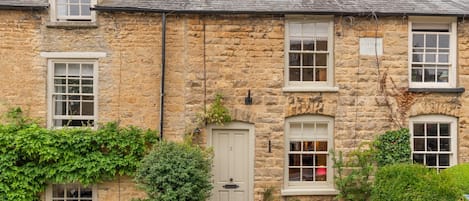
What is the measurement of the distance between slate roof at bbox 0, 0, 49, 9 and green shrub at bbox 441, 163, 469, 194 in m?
10.3

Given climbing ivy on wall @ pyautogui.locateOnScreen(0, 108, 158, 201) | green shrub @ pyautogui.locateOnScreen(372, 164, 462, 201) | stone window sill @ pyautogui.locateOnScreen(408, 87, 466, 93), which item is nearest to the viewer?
green shrub @ pyautogui.locateOnScreen(372, 164, 462, 201)

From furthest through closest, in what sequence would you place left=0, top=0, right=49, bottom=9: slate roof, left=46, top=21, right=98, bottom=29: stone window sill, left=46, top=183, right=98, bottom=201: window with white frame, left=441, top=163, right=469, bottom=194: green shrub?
left=46, top=183, right=98, bottom=201: window with white frame < left=46, top=21, right=98, bottom=29: stone window sill < left=0, top=0, right=49, bottom=9: slate roof < left=441, top=163, right=469, bottom=194: green shrub

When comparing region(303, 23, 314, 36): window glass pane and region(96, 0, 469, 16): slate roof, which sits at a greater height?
region(96, 0, 469, 16): slate roof

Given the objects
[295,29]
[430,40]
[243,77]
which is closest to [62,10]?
[243,77]

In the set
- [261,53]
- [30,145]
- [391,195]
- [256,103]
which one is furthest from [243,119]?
[30,145]

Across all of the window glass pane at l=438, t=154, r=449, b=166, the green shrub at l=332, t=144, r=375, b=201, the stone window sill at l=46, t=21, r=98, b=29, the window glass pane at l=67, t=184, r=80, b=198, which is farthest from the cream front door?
the window glass pane at l=438, t=154, r=449, b=166

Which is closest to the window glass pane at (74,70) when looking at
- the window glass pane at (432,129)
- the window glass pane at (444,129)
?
the window glass pane at (432,129)

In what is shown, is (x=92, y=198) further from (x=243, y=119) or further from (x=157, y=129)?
(x=243, y=119)

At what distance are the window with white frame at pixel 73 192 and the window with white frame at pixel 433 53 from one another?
8662 mm

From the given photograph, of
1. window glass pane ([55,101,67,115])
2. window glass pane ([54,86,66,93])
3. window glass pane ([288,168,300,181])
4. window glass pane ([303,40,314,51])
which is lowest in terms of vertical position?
window glass pane ([288,168,300,181])

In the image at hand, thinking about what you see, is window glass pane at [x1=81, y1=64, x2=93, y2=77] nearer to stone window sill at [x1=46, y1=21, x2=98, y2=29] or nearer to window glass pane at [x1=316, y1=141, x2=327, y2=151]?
stone window sill at [x1=46, y1=21, x2=98, y2=29]

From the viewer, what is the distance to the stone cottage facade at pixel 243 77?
37.8ft

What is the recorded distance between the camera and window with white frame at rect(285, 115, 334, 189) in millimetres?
11898

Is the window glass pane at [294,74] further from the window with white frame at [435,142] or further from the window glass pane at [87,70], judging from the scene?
the window glass pane at [87,70]
